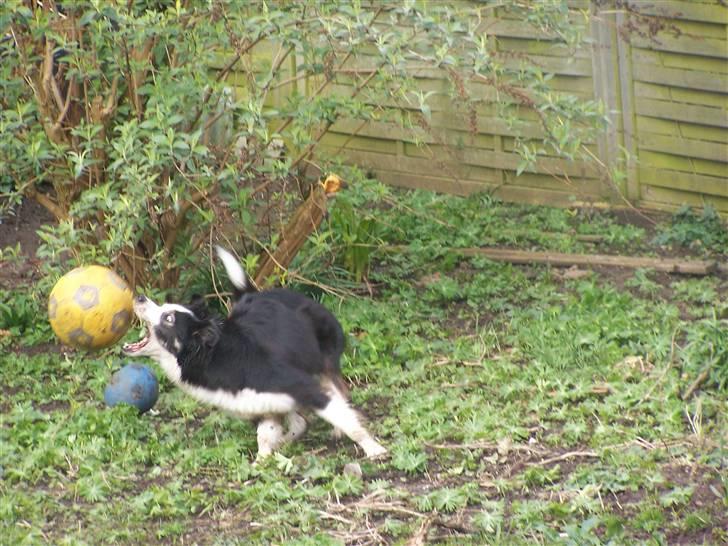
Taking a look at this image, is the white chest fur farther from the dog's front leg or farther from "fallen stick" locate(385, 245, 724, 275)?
"fallen stick" locate(385, 245, 724, 275)

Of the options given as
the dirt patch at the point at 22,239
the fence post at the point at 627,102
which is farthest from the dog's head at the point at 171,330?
the fence post at the point at 627,102

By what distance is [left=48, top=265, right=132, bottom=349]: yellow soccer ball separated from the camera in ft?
22.9

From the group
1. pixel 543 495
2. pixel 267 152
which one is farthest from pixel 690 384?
pixel 267 152

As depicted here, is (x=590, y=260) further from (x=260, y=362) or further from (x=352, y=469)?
(x=352, y=469)

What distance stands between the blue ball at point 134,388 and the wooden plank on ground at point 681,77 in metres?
5.05

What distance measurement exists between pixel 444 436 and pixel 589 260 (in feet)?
10.9

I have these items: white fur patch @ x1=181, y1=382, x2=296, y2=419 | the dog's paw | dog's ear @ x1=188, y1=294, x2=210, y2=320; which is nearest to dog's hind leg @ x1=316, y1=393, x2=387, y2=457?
the dog's paw

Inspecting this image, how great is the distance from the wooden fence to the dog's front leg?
3.10m

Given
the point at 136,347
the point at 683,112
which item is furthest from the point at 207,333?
the point at 683,112

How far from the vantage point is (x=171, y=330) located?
6.61m

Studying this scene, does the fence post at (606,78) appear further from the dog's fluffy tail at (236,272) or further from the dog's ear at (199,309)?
the dog's ear at (199,309)

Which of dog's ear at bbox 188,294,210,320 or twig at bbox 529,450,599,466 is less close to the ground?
dog's ear at bbox 188,294,210,320

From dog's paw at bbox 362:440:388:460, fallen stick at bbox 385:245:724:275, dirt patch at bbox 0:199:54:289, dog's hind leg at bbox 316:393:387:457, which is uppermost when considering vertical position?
dog's hind leg at bbox 316:393:387:457

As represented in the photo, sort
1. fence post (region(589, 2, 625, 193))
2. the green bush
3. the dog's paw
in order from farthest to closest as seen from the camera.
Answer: fence post (region(589, 2, 625, 193))
the green bush
the dog's paw
